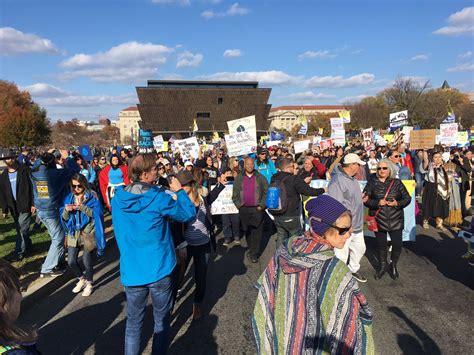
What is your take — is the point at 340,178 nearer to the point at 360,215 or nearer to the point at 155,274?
the point at 360,215

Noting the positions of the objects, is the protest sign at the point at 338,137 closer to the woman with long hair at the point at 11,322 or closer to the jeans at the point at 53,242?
the jeans at the point at 53,242

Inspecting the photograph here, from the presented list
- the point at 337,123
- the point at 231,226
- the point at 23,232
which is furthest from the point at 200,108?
the point at 23,232

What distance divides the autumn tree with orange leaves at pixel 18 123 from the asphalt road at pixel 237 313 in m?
58.0

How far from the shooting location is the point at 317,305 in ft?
6.24

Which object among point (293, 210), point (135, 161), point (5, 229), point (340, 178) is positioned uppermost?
point (135, 161)

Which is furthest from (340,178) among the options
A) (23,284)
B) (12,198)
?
(12,198)

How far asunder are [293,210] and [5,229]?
295 inches

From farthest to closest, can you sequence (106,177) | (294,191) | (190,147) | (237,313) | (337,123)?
(337,123)
(190,147)
(106,177)
(294,191)
(237,313)

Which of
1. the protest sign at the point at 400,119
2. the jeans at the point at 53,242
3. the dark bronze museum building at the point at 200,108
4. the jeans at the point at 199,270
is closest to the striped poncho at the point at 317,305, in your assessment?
the jeans at the point at 199,270

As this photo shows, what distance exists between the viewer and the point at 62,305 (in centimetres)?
492

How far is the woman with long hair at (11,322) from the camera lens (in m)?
1.52

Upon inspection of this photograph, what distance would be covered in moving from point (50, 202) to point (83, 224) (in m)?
1.05

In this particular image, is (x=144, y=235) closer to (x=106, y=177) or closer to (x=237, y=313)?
(x=237, y=313)

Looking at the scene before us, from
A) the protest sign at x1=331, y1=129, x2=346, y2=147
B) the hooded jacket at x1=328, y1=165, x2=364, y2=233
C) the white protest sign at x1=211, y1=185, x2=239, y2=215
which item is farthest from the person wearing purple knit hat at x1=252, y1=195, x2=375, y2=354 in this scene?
the protest sign at x1=331, y1=129, x2=346, y2=147
